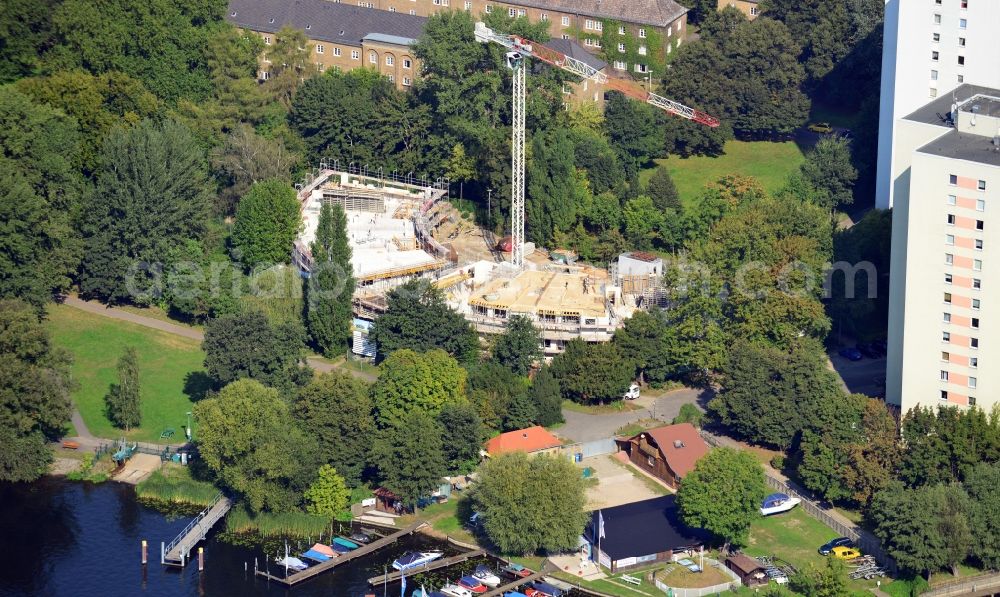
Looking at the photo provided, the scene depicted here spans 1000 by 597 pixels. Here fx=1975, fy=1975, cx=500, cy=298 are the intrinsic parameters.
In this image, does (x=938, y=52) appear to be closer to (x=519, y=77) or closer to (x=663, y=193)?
(x=663, y=193)

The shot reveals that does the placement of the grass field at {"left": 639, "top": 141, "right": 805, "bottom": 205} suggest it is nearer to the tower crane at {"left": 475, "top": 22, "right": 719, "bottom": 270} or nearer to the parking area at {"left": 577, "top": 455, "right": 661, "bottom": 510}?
the tower crane at {"left": 475, "top": 22, "right": 719, "bottom": 270}

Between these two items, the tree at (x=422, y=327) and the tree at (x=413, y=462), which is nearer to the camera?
the tree at (x=413, y=462)

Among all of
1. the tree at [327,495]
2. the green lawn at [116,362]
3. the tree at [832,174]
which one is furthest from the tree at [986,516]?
the green lawn at [116,362]

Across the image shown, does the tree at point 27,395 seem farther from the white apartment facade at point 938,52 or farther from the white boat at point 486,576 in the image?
the white apartment facade at point 938,52

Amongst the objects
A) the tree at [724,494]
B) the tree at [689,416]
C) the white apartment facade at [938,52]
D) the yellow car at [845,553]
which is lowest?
the yellow car at [845,553]

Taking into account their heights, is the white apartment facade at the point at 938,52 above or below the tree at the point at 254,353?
above

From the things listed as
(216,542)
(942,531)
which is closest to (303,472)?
(216,542)
